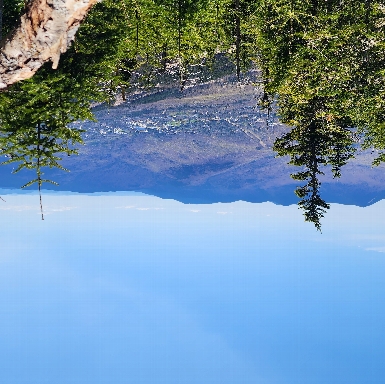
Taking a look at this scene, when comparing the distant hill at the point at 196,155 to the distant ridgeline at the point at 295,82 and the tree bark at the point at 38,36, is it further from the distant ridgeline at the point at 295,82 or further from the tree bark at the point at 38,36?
the tree bark at the point at 38,36

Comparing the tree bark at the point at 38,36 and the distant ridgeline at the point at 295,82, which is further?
the distant ridgeline at the point at 295,82

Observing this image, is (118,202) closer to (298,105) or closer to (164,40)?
(164,40)

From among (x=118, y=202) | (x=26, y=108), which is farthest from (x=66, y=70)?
(x=118, y=202)

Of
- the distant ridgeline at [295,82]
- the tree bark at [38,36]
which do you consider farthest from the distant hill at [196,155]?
the tree bark at [38,36]

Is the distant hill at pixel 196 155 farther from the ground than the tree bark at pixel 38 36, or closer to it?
farther from the ground

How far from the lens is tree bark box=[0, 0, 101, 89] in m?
8.65

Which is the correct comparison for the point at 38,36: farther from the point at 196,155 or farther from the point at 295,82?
the point at 196,155

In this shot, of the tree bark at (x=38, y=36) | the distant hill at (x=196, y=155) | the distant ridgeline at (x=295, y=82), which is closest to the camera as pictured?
the tree bark at (x=38, y=36)

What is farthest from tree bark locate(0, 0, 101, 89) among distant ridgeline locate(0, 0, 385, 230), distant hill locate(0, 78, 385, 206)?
distant hill locate(0, 78, 385, 206)

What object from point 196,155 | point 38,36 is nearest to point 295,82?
point 38,36

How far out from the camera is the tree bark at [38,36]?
28.4 ft

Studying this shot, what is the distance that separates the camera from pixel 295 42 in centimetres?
2030

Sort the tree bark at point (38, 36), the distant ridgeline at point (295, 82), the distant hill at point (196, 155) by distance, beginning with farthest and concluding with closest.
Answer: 1. the distant hill at point (196, 155)
2. the distant ridgeline at point (295, 82)
3. the tree bark at point (38, 36)

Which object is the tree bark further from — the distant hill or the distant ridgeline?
the distant hill
